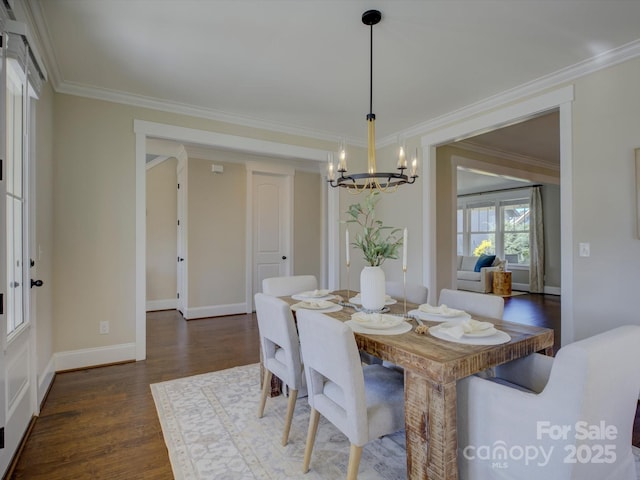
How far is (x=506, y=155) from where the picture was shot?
5.36 m

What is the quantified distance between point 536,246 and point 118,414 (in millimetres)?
8405

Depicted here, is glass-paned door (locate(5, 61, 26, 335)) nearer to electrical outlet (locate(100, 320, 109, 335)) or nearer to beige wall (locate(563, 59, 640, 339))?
electrical outlet (locate(100, 320, 109, 335))

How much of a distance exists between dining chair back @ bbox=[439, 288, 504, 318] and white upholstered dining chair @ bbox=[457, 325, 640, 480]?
884 mm

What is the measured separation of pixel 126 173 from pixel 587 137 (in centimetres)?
404

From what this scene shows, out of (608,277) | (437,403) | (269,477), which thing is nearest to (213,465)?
(269,477)

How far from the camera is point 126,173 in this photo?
333 cm

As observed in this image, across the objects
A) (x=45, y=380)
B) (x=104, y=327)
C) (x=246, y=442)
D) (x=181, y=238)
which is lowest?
(x=246, y=442)

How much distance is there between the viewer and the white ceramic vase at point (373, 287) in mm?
2162

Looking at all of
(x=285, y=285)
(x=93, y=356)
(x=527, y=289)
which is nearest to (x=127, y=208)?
(x=93, y=356)

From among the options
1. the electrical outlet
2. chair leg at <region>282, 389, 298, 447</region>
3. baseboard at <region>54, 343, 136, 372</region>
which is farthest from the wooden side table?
the electrical outlet

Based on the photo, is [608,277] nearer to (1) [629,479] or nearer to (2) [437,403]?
(1) [629,479]

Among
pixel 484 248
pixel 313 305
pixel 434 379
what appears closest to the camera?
pixel 434 379

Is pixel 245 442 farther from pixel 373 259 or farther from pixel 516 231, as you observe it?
pixel 516 231

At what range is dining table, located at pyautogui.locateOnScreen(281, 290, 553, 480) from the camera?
1.34 meters
